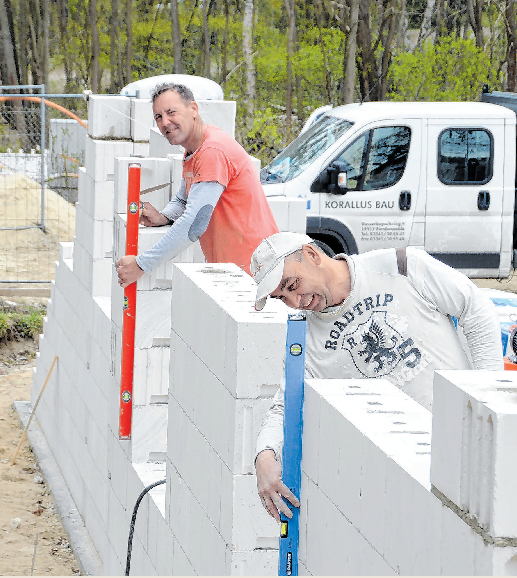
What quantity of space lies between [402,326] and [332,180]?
8446 mm

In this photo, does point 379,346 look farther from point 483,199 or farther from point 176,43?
point 176,43

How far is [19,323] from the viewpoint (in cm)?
1279

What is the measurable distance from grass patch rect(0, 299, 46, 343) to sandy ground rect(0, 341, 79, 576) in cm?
194

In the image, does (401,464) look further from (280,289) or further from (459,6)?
(459,6)

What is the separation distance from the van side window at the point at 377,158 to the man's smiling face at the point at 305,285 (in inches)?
340

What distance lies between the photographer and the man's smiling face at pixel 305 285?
3389mm

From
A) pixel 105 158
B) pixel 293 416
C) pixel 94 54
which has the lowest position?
pixel 293 416

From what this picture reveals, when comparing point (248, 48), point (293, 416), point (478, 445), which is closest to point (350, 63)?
point (248, 48)

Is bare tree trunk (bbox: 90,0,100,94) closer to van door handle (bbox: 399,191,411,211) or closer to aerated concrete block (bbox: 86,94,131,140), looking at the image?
van door handle (bbox: 399,191,411,211)

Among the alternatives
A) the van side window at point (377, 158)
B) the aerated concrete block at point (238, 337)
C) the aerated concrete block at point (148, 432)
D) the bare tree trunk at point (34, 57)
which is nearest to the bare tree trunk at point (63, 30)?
the bare tree trunk at point (34, 57)

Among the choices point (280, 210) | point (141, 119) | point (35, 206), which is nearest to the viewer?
point (280, 210)

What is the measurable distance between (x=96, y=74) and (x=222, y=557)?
81.7 ft

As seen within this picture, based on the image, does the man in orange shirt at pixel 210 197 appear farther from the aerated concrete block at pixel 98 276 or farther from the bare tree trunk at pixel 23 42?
the bare tree trunk at pixel 23 42

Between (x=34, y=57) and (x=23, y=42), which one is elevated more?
(x=23, y=42)
